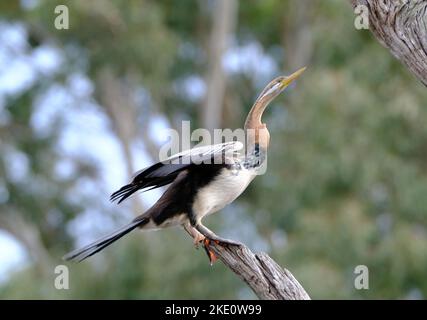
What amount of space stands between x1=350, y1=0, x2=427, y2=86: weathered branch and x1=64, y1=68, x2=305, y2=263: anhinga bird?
77 centimetres

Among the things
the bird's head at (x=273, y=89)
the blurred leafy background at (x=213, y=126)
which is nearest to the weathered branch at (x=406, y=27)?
the bird's head at (x=273, y=89)

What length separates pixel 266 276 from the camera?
207 inches

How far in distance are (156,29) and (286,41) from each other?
17.6 feet

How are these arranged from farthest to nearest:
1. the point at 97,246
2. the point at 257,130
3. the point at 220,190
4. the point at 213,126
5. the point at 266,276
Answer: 1. the point at 213,126
2. the point at 257,130
3. the point at 220,190
4. the point at 97,246
5. the point at 266,276

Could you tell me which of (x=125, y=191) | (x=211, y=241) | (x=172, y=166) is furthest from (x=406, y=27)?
(x=125, y=191)

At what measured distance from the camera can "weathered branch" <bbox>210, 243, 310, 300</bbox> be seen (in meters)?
5.21

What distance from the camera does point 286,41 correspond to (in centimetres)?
2164

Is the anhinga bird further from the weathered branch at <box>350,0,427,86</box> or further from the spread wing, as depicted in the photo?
the weathered branch at <box>350,0,427,86</box>

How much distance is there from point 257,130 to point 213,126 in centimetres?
1323

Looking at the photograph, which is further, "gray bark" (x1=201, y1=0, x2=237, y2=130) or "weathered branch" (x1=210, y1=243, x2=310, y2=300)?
"gray bark" (x1=201, y1=0, x2=237, y2=130)

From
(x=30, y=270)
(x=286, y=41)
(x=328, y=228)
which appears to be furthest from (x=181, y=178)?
(x=286, y=41)

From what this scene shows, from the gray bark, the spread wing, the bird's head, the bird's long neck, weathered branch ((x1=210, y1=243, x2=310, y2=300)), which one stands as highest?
the gray bark

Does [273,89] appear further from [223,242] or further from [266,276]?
[266,276]

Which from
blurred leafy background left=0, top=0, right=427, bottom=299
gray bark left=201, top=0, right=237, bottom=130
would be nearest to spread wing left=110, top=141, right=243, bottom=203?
blurred leafy background left=0, top=0, right=427, bottom=299
